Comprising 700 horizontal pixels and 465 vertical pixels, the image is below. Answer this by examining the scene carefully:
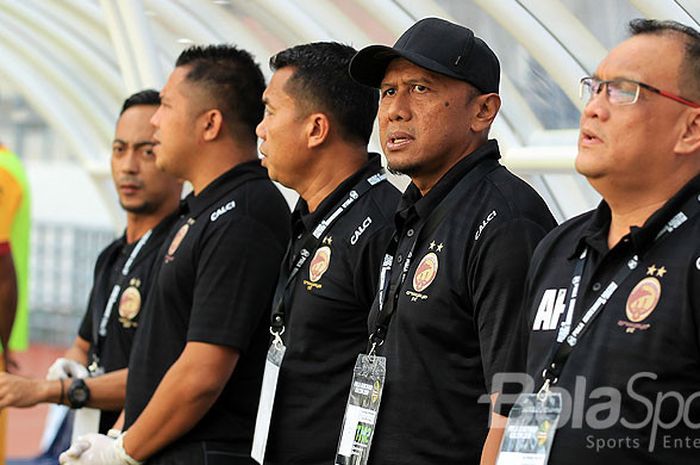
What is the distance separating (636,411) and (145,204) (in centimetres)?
336

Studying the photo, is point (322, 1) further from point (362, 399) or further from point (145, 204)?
point (362, 399)

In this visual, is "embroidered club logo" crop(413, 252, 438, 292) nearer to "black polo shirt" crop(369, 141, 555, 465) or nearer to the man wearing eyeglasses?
"black polo shirt" crop(369, 141, 555, 465)

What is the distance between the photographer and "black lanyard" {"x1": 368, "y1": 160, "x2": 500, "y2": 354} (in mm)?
3734

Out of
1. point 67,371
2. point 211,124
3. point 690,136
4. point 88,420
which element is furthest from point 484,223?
point 67,371

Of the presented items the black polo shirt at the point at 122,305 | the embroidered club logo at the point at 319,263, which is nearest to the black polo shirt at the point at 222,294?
the embroidered club logo at the point at 319,263

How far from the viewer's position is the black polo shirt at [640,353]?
3.00 m

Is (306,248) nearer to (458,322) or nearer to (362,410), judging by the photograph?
(362,410)

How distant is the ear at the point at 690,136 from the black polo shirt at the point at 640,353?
0.25 ft

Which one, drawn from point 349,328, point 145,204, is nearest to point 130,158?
point 145,204

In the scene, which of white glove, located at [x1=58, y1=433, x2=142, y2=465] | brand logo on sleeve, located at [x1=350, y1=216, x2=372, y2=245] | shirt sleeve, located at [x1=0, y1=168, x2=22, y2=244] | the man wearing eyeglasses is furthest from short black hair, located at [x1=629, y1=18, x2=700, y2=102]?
shirt sleeve, located at [x1=0, y1=168, x2=22, y2=244]

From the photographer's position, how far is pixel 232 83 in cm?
505

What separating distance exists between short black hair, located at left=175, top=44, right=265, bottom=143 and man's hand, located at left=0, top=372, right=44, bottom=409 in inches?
47.4

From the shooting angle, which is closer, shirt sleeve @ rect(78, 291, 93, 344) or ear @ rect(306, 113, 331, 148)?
ear @ rect(306, 113, 331, 148)

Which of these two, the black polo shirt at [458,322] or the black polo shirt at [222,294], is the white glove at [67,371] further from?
the black polo shirt at [458,322]
